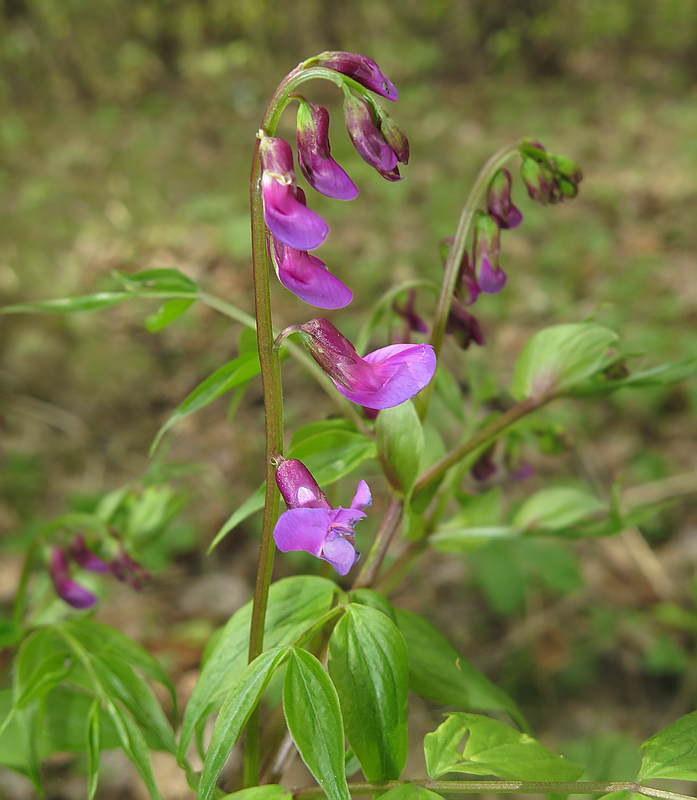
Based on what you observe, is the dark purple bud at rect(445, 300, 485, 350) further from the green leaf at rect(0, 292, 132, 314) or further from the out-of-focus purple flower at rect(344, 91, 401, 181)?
the green leaf at rect(0, 292, 132, 314)

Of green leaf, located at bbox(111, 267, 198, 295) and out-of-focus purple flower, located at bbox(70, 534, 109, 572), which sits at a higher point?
green leaf, located at bbox(111, 267, 198, 295)

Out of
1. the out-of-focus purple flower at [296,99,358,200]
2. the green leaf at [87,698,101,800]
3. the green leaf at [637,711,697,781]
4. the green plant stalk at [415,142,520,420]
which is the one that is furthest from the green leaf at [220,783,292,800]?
the out-of-focus purple flower at [296,99,358,200]

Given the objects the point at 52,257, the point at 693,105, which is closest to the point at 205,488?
the point at 52,257

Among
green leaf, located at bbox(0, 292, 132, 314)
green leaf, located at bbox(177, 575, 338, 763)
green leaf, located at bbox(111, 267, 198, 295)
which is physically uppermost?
green leaf, located at bbox(111, 267, 198, 295)

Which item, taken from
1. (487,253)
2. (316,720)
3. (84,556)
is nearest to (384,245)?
(84,556)

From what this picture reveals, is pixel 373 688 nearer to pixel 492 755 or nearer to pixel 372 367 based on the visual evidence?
pixel 492 755

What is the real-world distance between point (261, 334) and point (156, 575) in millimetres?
2439

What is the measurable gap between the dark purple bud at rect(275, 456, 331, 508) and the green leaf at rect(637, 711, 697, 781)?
0.45 m

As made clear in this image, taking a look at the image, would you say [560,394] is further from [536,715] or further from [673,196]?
[673,196]

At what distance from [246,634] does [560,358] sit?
2.18 feet

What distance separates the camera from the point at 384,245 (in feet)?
17.0

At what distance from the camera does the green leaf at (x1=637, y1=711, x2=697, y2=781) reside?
71 cm

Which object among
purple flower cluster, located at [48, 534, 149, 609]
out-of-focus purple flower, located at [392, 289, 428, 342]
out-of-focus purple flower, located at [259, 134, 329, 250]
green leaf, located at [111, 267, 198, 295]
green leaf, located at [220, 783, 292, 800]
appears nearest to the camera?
out-of-focus purple flower, located at [259, 134, 329, 250]

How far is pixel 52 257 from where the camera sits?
528cm
